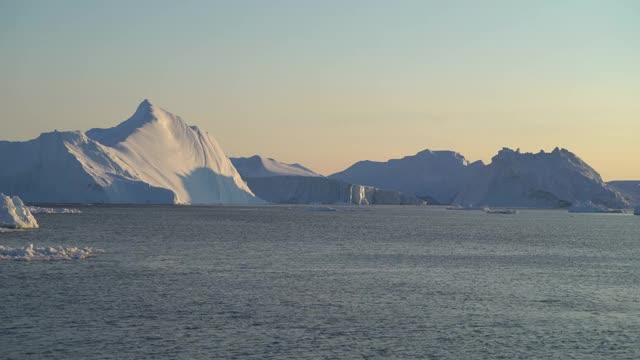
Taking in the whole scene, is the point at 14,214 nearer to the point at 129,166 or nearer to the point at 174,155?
the point at 129,166

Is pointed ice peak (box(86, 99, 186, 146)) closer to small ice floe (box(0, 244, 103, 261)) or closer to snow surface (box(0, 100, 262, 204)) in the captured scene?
snow surface (box(0, 100, 262, 204))

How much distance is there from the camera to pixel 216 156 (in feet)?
592

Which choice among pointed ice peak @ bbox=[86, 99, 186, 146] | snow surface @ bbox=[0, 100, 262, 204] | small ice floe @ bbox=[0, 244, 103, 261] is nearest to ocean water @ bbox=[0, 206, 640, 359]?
small ice floe @ bbox=[0, 244, 103, 261]

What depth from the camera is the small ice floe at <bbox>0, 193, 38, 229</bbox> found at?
64.8 m

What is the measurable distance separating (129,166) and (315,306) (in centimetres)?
13020

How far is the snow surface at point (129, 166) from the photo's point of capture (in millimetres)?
140625

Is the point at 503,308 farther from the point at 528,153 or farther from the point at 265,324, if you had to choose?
the point at 528,153

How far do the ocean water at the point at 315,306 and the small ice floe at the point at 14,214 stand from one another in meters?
18.1

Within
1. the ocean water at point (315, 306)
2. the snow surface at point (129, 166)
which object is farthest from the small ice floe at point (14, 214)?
→ the snow surface at point (129, 166)

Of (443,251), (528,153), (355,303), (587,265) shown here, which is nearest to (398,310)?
(355,303)

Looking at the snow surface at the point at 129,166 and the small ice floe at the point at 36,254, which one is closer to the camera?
the small ice floe at the point at 36,254

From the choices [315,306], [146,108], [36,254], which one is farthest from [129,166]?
[315,306]

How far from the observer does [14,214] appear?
66062mm

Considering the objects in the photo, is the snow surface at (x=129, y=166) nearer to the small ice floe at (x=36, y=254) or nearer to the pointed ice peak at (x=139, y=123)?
the pointed ice peak at (x=139, y=123)
